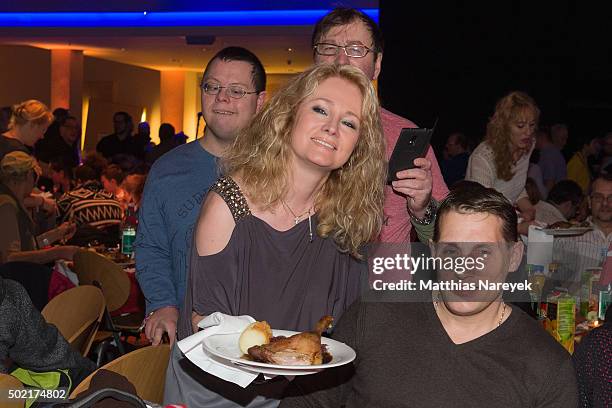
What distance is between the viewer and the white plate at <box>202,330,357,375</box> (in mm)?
1485

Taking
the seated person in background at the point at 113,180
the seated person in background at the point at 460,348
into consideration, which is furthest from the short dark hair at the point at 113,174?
the seated person in background at the point at 460,348

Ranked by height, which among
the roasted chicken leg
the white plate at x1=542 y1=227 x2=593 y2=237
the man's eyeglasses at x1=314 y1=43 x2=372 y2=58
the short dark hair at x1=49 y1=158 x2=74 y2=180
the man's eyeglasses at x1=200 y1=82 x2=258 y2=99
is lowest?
the short dark hair at x1=49 y1=158 x2=74 y2=180

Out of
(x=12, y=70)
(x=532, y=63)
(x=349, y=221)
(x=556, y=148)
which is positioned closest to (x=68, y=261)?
(x=349, y=221)

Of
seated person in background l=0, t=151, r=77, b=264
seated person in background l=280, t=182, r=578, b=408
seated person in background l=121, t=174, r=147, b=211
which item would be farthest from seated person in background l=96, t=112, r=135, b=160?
seated person in background l=280, t=182, r=578, b=408

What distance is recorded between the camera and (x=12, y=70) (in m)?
13.8

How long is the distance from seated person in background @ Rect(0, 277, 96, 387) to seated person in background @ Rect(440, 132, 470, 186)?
5613mm

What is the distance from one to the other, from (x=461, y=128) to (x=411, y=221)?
7817 millimetres

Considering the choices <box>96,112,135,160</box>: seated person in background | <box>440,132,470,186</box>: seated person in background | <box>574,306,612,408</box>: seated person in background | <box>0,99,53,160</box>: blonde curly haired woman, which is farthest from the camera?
<box>96,112,135,160</box>: seated person in background

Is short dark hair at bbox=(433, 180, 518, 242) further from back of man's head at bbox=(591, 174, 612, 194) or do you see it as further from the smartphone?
back of man's head at bbox=(591, 174, 612, 194)

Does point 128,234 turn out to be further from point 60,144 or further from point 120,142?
point 120,142

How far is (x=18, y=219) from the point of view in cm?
463

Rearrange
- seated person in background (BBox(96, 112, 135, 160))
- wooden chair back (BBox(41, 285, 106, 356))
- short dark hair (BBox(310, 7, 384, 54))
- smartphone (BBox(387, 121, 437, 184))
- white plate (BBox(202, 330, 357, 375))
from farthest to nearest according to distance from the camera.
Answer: seated person in background (BBox(96, 112, 135, 160)) → wooden chair back (BBox(41, 285, 106, 356)) → short dark hair (BBox(310, 7, 384, 54)) → smartphone (BBox(387, 121, 437, 184)) → white plate (BBox(202, 330, 357, 375))

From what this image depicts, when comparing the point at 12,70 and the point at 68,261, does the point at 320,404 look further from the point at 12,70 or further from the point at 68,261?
the point at 12,70

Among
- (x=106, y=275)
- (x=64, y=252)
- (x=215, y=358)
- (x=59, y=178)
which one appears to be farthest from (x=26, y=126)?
(x=215, y=358)
